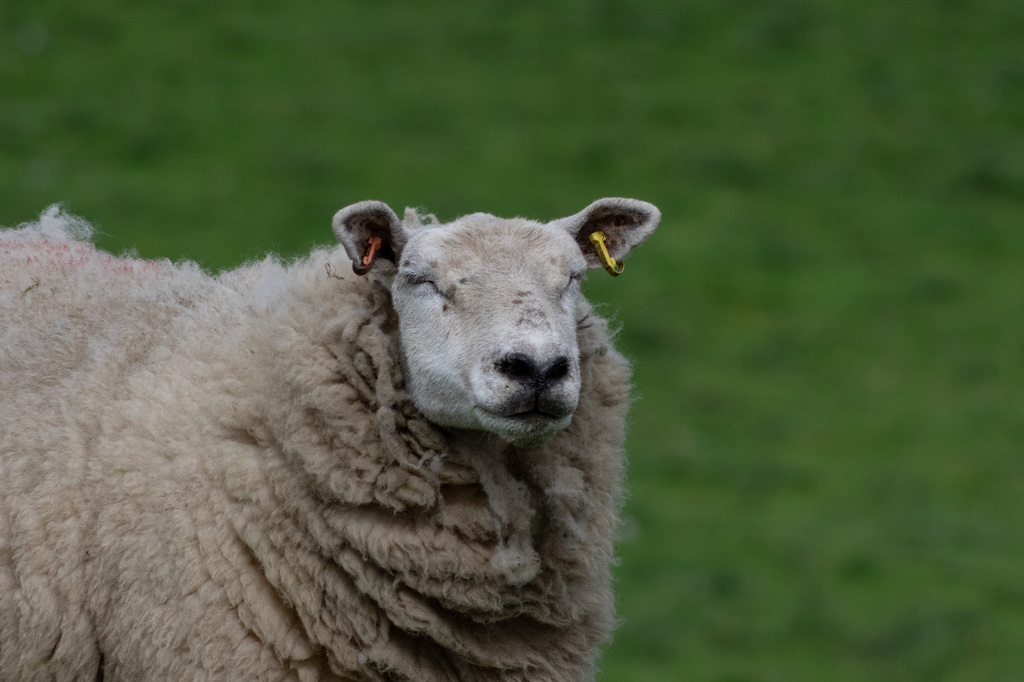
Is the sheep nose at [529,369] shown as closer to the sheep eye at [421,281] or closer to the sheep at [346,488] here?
the sheep at [346,488]

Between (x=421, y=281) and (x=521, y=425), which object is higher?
(x=421, y=281)

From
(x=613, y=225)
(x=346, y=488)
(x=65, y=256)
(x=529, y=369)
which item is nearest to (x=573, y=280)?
(x=613, y=225)

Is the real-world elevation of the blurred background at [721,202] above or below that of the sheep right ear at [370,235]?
above

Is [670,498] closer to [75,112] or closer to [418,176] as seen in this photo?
[418,176]

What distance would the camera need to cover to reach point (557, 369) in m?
3.82

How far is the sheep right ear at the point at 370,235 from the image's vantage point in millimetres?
4086

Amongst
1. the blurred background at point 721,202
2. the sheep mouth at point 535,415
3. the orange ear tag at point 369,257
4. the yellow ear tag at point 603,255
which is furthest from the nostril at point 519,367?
the blurred background at point 721,202

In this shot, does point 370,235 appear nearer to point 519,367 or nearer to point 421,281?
point 421,281

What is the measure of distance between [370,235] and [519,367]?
767 mm

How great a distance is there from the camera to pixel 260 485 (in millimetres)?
4113

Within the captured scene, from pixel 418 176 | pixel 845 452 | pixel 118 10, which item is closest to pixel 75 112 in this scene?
pixel 118 10

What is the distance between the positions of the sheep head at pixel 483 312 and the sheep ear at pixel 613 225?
5 centimetres

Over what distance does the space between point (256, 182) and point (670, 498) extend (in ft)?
20.1

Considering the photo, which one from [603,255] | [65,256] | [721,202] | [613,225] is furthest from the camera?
[721,202]
